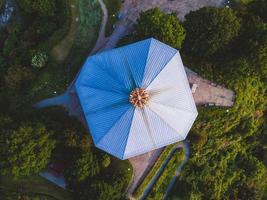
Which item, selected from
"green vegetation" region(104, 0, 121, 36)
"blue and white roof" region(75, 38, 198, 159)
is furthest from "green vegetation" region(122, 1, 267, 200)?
"blue and white roof" region(75, 38, 198, 159)

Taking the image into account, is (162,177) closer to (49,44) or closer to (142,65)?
(142,65)

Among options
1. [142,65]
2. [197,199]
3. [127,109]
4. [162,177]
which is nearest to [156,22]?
[142,65]

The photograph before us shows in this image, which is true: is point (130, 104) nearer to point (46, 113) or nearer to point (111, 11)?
point (46, 113)

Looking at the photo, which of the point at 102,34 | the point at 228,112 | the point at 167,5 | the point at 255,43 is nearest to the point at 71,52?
the point at 102,34

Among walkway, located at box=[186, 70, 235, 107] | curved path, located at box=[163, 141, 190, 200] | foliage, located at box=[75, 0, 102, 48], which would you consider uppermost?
foliage, located at box=[75, 0, 102, 48]

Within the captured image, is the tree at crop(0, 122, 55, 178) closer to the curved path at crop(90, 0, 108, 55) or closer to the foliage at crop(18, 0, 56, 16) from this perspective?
the curved path at crop(90, 0, 108, 55)

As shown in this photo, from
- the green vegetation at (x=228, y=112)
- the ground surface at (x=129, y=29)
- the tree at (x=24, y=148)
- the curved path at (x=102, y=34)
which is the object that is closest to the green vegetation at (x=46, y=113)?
the tree at (x=24, y=148)

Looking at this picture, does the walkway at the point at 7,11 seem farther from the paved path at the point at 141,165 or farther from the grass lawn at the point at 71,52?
the paved path at the point at 141,165

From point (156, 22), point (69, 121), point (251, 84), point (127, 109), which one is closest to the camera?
point (127, 109)
